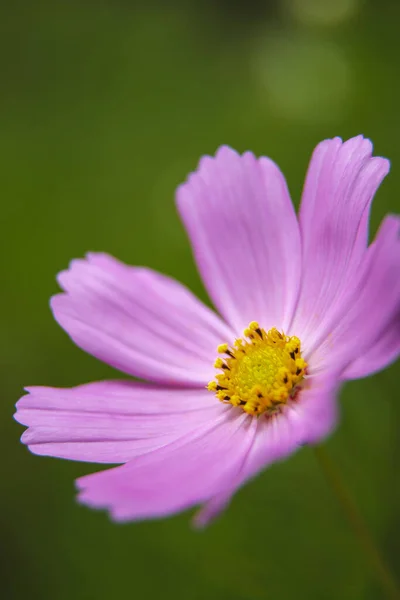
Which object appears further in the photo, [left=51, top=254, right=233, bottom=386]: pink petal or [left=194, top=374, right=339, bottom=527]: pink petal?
[left=51, top=254, right=233, bottom=386]: pink petal

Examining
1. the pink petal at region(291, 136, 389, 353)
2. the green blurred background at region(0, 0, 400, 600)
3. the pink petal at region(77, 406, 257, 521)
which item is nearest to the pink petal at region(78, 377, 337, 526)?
the pink petal at region(77, 406, 257, 521)

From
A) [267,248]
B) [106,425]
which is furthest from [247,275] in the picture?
[106,425]

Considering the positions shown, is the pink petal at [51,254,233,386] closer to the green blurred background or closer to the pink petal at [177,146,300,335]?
the pink petal at [177,146,300,335]

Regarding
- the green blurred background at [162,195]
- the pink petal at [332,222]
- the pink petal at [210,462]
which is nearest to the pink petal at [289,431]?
the pink petal at [210,462]

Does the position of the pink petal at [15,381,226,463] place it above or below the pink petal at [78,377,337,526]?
above

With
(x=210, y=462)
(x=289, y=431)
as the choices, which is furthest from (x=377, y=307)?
(x=210, y=462)
